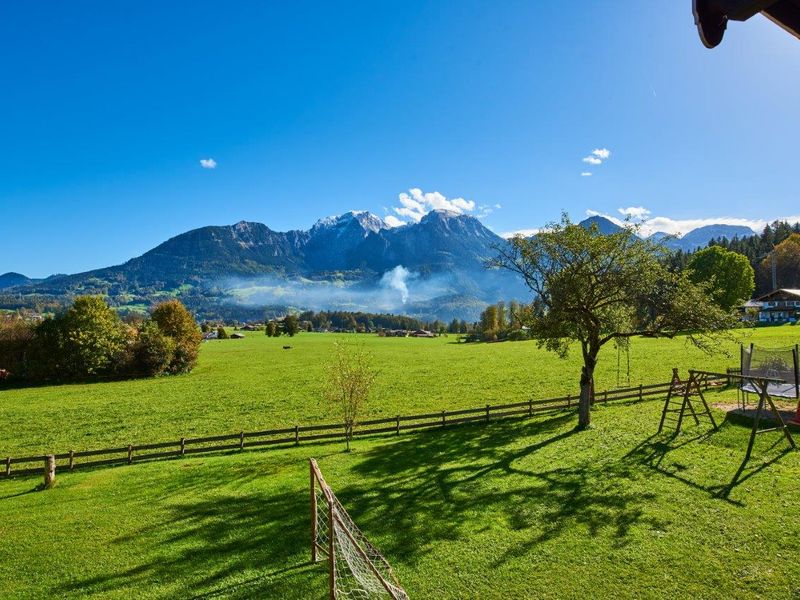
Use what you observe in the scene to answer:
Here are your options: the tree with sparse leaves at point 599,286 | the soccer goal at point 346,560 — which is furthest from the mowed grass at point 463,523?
the tree with sparse leaves at point 599,286

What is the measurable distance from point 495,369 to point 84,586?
4740 cm

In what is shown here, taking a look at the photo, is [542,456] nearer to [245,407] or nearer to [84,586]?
[84,586]

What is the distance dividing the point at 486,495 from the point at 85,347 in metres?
62.3

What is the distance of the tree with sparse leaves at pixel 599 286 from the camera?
22.1m

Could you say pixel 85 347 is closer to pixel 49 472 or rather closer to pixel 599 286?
pixel 49 472

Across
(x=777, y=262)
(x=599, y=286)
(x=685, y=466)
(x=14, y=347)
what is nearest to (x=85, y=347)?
(x=14, y=347)

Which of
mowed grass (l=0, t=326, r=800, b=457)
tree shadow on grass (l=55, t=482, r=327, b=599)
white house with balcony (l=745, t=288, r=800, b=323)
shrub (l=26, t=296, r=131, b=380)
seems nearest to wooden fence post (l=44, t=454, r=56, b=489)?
tree shadow on grass (l=55, t=482, r=327, b=599)

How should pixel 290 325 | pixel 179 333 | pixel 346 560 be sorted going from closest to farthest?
1. pixel 346 560
2. pixel 179 333
3. pixel 290 325

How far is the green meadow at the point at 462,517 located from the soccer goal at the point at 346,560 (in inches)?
18.0

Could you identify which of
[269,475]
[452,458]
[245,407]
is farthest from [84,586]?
[245,407]

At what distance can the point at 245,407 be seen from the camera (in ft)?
127

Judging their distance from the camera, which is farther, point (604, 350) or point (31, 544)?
point (604, 350)

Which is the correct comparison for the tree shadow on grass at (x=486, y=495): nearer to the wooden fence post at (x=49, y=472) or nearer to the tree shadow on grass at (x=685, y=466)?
the tree shadow on grass at (x=685, y=466)

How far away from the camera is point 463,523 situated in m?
12.8
